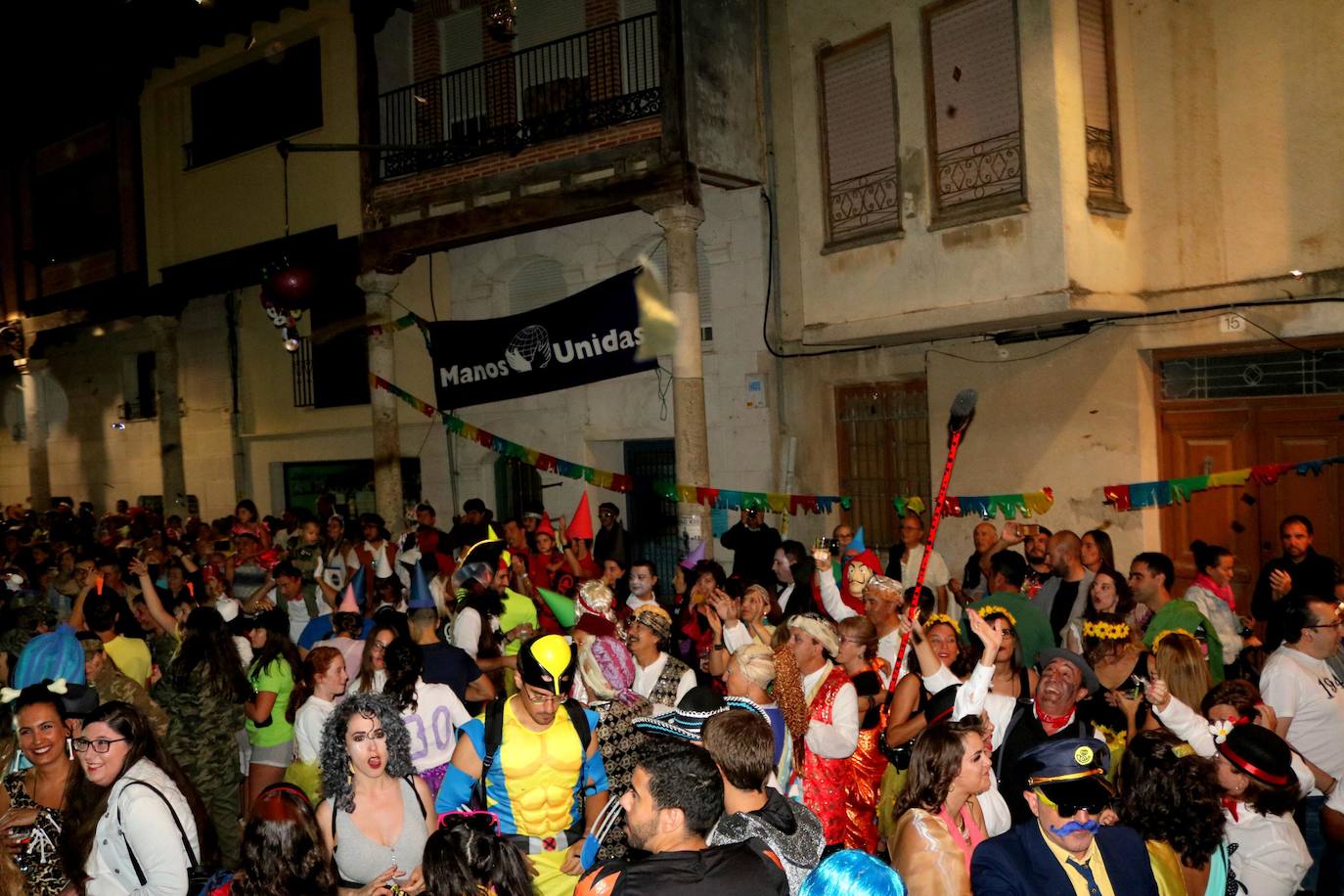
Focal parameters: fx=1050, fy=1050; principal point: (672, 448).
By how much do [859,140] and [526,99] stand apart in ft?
18.5

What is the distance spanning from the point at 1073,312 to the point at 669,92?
514 centimetres

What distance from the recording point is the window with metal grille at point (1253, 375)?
9.62m

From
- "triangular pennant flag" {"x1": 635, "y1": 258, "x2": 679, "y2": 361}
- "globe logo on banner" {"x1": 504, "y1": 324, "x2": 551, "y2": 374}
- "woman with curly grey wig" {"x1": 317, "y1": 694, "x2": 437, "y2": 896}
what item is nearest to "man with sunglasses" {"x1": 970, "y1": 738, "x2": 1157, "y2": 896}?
"woman with curly grey wig" {"x1": 317, "y1": 694, "x2": 437, "y2": 896}

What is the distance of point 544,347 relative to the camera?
1248cm

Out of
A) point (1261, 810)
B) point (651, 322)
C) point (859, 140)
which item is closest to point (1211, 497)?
point (859, 140)

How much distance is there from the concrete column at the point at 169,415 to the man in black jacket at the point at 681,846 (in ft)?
61.9

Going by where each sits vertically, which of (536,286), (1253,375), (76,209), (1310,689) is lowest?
(1310,689)

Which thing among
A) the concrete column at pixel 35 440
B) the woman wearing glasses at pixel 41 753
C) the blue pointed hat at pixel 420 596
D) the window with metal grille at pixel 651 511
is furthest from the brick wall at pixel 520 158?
the concrete column at pixel 35 440

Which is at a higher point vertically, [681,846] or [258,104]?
[258,104]

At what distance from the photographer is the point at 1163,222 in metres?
10.4

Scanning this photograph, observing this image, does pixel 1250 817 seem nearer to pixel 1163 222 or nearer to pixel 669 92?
pixel 1163 222

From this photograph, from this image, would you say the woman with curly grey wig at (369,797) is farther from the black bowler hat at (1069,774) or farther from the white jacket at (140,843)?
the black bowler hat at (1069,774)

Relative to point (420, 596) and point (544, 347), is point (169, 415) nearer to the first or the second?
point (544, 347)

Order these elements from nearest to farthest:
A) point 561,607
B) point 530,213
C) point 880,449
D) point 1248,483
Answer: point 561,607, point 1248,483, point 880,449, point 530,213
